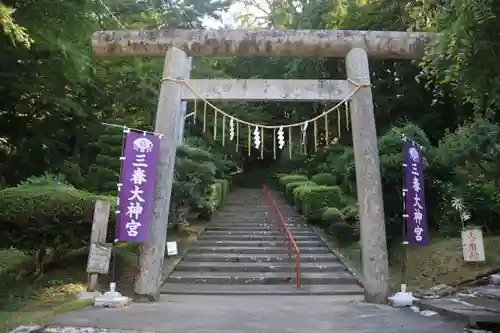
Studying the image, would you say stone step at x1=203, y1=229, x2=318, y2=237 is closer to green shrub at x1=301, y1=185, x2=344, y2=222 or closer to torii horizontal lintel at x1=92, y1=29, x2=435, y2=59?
green shrub at x1=301, y1=185, x2=344, y2=222

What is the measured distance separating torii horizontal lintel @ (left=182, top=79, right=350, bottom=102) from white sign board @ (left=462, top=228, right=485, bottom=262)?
3496 millimetres

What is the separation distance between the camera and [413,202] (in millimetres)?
7578

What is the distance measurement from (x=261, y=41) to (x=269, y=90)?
3.27 ft

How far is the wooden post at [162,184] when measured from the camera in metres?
7.41

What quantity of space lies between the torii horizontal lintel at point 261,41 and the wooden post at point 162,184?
13.1 inches

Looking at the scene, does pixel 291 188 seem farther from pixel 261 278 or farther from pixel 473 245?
pixel 473 245

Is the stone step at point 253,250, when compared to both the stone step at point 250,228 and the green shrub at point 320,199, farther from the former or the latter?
the stone step at point 250,228

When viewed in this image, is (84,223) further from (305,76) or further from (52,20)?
(305,76)

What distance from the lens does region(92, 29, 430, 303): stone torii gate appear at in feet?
24.4

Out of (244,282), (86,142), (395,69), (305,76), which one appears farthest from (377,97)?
(86,142)

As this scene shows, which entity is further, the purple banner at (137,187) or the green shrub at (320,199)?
the green shrub at (320,199)

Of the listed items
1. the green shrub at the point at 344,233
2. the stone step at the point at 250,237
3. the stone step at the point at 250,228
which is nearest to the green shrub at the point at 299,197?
the stone step at the point at 250,228

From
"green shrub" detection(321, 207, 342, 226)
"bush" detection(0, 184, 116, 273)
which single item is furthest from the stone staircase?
"bush" detection(0, 184, 116, 273)

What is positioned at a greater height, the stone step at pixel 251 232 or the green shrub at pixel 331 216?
the green shrub at pixel 331 216
